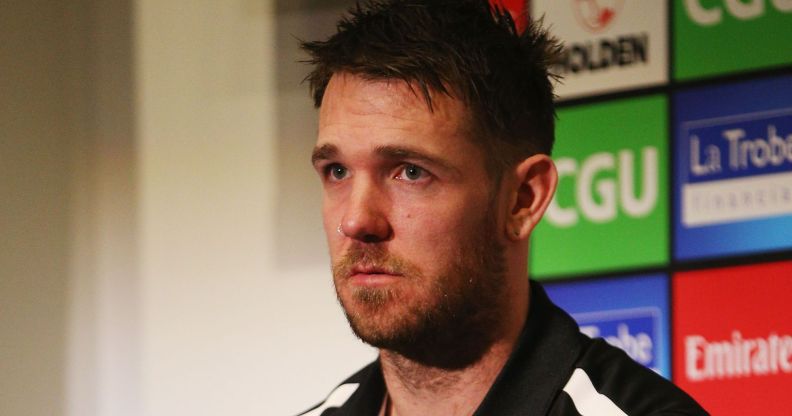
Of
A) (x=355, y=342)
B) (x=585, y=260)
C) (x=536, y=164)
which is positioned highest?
(x=536, y=164)

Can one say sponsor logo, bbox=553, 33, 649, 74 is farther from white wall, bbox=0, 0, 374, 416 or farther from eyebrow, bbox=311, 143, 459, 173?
eyebrow, bbox=311, 143, 459, 173

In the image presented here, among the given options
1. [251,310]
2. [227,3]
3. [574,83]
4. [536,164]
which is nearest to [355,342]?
[251,310]

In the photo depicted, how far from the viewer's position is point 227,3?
278cm

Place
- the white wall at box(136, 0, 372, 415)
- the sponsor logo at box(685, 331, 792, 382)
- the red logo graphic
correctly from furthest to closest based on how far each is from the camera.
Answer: the white wall at box(136, 0, 372, 415)
the red logo graphic
the sponsor logo at box(685, 331, 792, 382)

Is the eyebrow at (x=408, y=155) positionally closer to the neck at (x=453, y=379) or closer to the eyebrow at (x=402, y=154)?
the eyebrow at (x=402, y=154)

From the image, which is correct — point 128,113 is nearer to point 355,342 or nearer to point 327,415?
point 355,342

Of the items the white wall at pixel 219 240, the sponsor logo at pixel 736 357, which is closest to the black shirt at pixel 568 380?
the sponsor logo at pixel 736 357

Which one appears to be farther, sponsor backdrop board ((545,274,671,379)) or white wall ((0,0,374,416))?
white wall ((0,0,374,416))

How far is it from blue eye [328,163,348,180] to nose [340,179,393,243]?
0.04 m

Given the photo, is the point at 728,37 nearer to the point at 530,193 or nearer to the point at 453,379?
the point at 530,193

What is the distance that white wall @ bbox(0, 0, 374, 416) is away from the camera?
2592mm

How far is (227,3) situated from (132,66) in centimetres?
27

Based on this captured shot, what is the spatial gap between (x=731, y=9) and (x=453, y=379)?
95 centimetres

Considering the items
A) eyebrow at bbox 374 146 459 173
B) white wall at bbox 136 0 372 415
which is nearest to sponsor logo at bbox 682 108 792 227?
white wall at bbox 136 0 372 415
